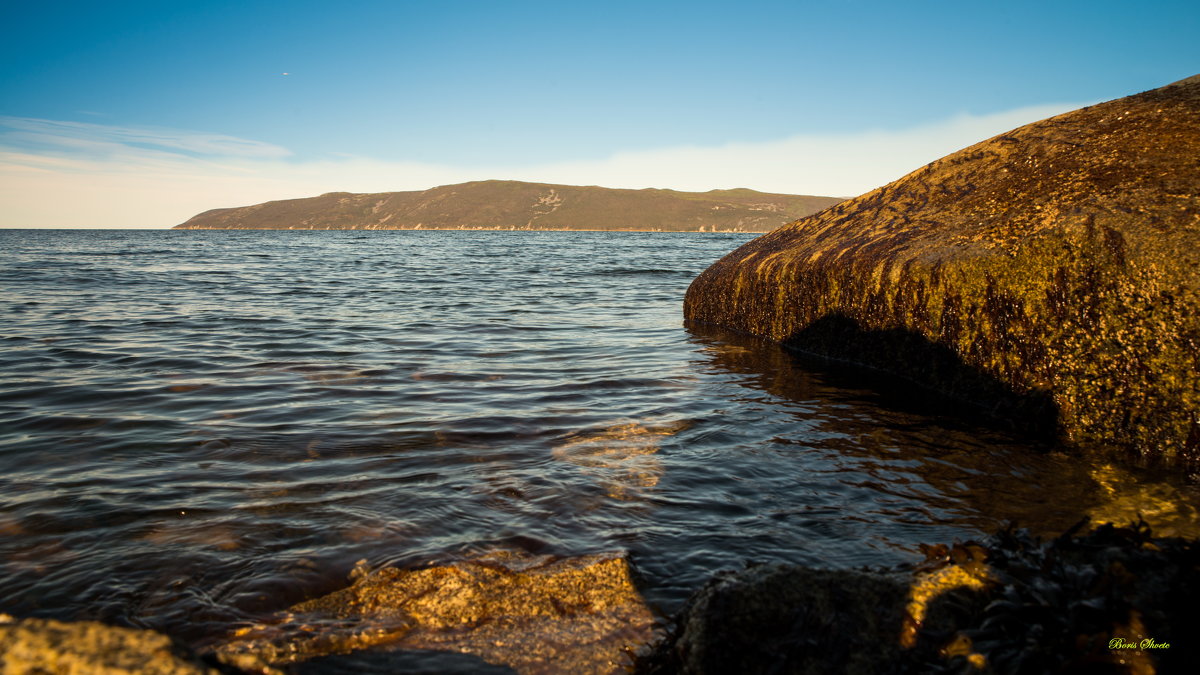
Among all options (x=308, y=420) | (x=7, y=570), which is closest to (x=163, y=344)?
(x=308, y=420)

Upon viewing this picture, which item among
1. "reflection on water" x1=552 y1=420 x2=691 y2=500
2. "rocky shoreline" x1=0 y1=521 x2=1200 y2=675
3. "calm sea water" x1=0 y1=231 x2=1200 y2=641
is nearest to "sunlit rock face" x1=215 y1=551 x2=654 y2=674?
"rocky shoreline" x1=0 y1=521 x2=1200 y2=675

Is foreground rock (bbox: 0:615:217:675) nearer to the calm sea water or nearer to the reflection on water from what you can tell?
the calm sea water

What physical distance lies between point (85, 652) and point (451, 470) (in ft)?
9.55

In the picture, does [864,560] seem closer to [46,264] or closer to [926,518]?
[926,518]

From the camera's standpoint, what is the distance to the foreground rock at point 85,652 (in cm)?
138

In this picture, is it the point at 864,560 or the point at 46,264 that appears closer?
the point at 864,560

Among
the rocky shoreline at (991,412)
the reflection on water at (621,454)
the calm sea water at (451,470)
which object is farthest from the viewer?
the reflection on water at (621,454)

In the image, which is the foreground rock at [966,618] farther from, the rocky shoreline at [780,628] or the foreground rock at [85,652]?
the foreground rock at [85,652]

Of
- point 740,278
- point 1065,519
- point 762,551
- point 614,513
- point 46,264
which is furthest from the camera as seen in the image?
point 46,264

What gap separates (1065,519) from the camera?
339 centimetres

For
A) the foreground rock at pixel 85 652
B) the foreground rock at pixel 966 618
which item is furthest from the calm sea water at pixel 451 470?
the foreground rock at pixel 85 652

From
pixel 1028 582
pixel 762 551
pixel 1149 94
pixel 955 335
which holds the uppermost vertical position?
pixel 1149 94

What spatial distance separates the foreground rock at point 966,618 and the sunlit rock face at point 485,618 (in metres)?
0.35

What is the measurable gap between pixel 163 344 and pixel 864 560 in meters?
9.20
